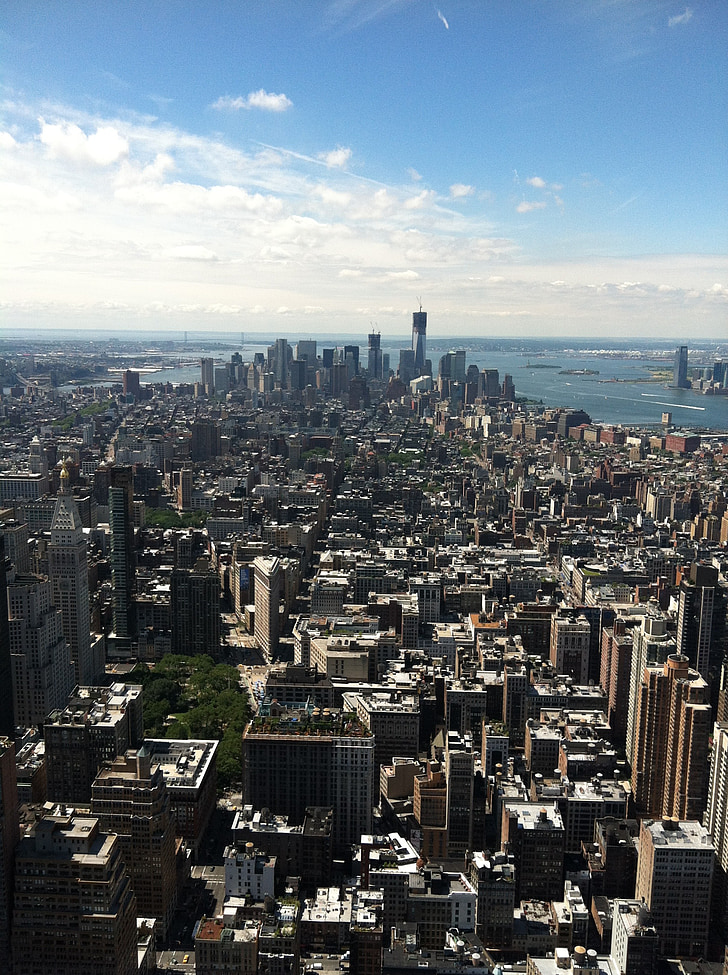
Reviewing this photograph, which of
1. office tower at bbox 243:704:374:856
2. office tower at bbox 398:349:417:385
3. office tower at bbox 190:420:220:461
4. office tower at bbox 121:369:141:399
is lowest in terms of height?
office tower at bbox 243:704:374:856

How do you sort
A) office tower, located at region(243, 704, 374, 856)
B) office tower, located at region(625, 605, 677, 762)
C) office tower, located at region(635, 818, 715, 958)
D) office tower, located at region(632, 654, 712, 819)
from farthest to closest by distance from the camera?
office tower, located at region(625, 605, 677, 762), office tower, located at region(632, 654, 712, 819), office tower, located at region(243, 704, 374, 856), office tower, located at region(635, 818, 715, 958)

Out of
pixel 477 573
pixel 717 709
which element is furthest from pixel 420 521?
pixel 717 709

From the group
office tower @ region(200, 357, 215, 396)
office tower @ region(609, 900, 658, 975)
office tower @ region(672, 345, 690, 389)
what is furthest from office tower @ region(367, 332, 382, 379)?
office tower @ region(609, 900, 658, 975)

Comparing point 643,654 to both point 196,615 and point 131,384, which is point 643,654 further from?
point 131,384

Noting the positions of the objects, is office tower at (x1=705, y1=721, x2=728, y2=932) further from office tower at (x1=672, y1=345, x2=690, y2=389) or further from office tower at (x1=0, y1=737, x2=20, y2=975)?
office tower at (x1=672, y1=345, x2=690, y2=389)

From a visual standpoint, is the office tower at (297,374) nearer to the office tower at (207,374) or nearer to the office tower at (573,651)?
the office tower at (207,374)

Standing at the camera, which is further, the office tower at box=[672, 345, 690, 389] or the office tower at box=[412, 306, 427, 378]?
the office tower at box=[412, 306, 427, 378]

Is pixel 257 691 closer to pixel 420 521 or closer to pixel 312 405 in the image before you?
pixel 420 521
